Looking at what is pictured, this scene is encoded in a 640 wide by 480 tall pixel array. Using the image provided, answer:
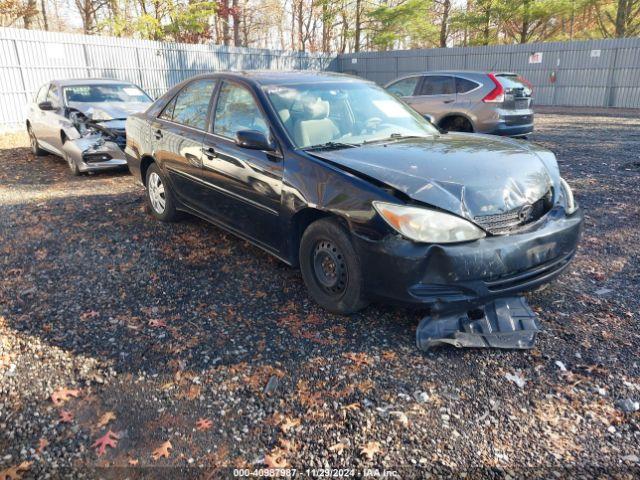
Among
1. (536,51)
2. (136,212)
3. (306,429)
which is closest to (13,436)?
(306,429)

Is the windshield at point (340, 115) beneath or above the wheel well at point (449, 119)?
above

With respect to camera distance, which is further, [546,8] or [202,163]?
[546,8]

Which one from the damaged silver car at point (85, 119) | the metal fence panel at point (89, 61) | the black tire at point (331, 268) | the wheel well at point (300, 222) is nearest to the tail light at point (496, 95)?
the damaged silver car at point (85, 119)

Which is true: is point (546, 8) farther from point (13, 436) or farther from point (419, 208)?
point (13, 436)

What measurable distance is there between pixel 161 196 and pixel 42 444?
358 cm

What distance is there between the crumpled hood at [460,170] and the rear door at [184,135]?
166cm

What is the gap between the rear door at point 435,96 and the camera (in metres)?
10.2

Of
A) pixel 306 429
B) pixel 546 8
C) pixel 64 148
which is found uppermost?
pixel 546 8

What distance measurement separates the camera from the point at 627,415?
8.19ft

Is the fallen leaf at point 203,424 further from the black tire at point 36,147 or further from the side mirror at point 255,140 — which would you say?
the black tire at point 36,147

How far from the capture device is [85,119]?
8.29 meters

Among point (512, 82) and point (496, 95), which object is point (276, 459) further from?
point (512, 82)

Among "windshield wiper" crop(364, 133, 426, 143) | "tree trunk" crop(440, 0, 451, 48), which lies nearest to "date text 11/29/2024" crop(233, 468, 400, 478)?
"windshield wiper" crop(364, 133, 426, 143)

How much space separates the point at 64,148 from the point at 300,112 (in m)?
6.16
